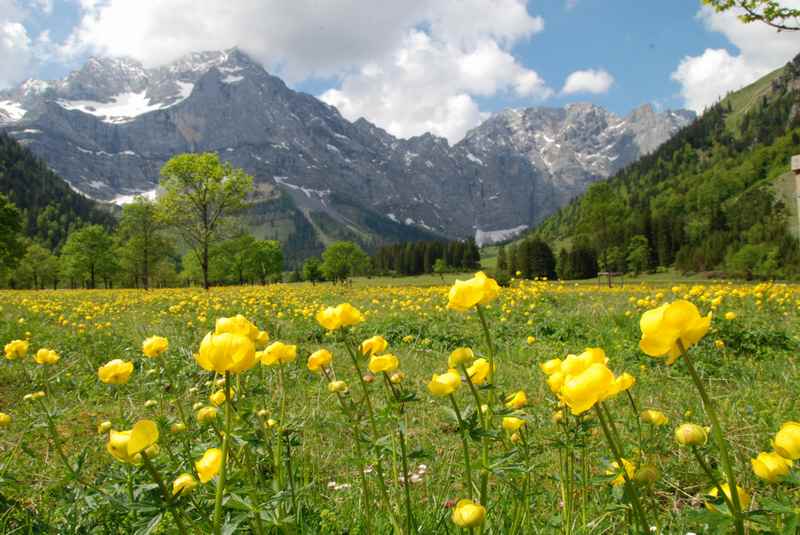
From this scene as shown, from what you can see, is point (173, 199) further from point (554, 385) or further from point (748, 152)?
point (748, 152)

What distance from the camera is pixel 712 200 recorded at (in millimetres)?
109250

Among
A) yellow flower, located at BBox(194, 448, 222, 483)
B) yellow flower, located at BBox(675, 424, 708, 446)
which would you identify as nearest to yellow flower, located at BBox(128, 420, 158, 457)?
yellow flower, located at BBox(194, 448, 222, 483)

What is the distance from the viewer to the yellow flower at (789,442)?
44.4 inches

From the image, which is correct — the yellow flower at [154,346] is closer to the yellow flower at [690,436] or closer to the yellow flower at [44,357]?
the yellow flower at [44,357]

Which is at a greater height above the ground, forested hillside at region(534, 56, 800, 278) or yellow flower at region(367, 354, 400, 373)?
forested hillside at region(534, 56, 800, 278)

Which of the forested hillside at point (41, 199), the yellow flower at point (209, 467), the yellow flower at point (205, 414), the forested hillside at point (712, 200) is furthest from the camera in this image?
the forested hillside at point (41, 199)

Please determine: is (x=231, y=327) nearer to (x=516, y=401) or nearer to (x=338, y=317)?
(x=338, y=317)

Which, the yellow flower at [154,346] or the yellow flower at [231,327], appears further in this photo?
the yellow flower at [154,346]

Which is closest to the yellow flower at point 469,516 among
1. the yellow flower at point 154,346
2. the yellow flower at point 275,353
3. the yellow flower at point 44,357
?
the yellow flower at point 275,353

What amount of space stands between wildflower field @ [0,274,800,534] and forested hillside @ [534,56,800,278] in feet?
93.2

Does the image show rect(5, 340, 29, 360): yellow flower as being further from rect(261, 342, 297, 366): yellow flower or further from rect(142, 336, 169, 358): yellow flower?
rect(261, 342, 297, 366): yellow flower

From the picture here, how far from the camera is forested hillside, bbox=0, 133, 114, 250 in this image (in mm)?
106250

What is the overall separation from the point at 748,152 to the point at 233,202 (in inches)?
5890

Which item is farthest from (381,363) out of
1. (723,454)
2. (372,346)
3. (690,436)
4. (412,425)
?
(412,425)
